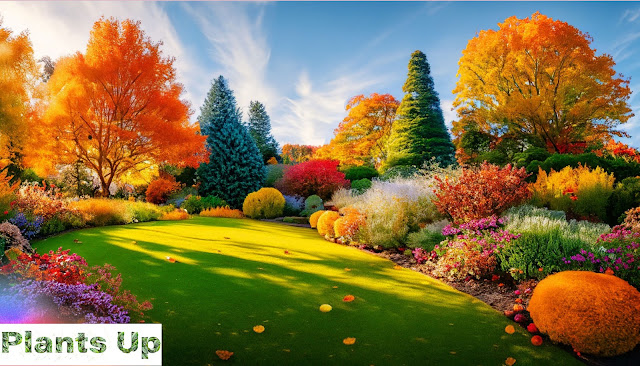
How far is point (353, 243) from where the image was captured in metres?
8.10

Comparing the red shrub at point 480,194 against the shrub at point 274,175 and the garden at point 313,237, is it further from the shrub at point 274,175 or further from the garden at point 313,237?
the shrub at point 274,175

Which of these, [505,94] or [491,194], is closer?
[491,194]

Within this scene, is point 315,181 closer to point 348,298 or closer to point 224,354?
point 348,298

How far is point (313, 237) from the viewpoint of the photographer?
362 inches

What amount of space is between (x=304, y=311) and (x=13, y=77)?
11439mm

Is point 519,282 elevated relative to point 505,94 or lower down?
lower down

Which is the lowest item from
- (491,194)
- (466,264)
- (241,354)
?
(241,354)

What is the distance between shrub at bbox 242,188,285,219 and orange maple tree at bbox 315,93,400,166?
611 inches

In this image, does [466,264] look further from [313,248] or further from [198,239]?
[198,239]

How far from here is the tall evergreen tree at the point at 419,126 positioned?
64.6 ft

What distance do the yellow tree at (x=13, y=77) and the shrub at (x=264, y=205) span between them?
24.2 feet

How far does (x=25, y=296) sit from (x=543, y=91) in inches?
987

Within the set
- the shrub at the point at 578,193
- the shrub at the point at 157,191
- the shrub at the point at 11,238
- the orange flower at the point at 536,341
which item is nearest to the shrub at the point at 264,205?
the shrub at the point at 157,191

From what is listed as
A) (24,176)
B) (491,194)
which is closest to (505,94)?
(491,194)
